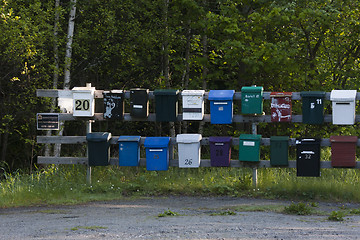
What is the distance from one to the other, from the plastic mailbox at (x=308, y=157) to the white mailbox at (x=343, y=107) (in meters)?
0.56

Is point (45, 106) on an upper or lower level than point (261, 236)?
upper

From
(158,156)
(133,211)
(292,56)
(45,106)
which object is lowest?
(133,211)

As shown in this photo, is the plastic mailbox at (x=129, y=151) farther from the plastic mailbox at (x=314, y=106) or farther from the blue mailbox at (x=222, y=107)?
the plastic mailbox at (x=314, y=106)

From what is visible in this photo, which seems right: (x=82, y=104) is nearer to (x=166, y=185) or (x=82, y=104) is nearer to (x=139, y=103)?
(x=139, y=103)

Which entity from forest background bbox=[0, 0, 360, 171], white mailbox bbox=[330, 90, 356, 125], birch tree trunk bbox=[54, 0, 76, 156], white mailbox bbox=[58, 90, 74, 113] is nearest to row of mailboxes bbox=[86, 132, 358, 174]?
white mailbox bbox=[330, 90, 356, 125]

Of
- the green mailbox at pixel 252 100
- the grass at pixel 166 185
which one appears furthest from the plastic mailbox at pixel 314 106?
the grass at pixel 166 185

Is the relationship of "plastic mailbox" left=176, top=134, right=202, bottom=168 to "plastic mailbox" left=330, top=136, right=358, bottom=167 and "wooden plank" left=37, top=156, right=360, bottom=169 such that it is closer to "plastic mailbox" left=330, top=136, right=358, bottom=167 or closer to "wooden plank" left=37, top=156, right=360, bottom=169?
"wooden plank" left=37, top=156, right=360, bottom=169

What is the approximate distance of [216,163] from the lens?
1158 cm

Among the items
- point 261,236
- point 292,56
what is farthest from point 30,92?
point 261,236

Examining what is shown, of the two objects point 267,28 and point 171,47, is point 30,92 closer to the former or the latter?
point 171,47

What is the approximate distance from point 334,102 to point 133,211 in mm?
4289

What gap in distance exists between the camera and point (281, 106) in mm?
11484

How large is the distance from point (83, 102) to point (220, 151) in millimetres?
2837

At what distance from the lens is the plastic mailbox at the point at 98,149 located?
11875mm
